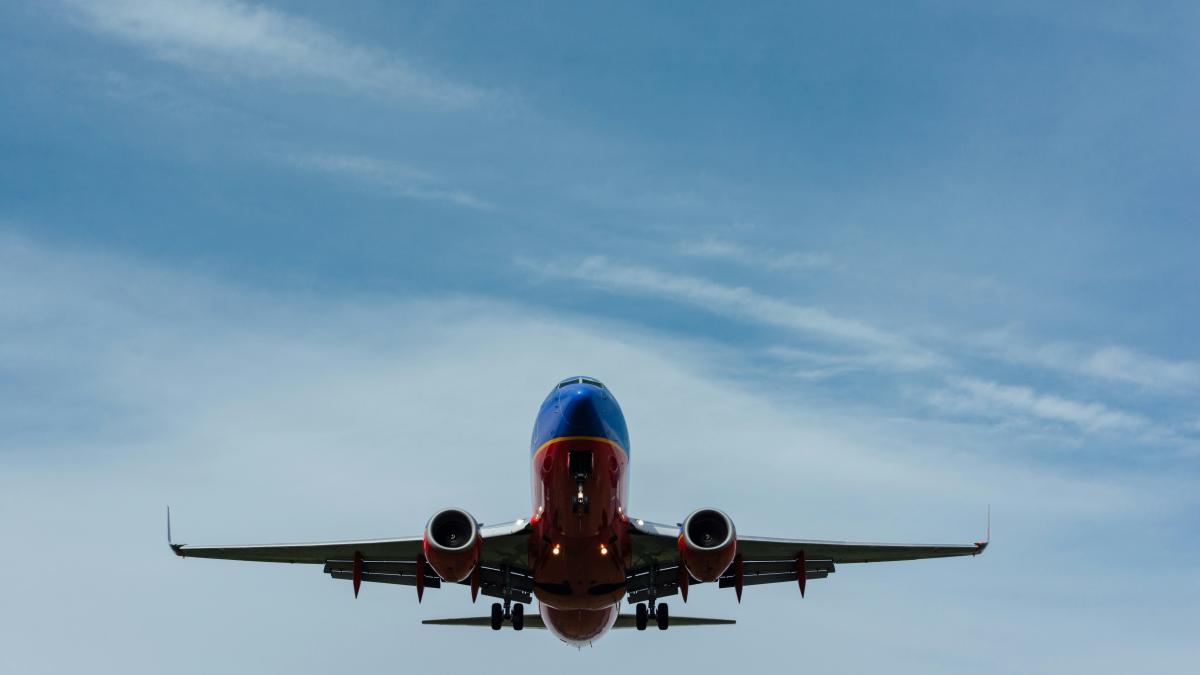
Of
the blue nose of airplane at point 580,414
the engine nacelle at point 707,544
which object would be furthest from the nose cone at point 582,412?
the engine nacelle at point 707,544

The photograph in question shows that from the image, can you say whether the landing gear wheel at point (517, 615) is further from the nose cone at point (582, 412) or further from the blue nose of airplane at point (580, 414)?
the nose cone at point (582, 412)

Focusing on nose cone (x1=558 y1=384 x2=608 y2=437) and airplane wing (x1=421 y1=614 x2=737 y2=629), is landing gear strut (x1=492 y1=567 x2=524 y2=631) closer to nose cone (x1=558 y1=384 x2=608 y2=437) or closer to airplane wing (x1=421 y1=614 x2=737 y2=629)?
airplane wing (x1=421 y1=614 x2=737 y2=629)

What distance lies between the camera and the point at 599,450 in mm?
29281

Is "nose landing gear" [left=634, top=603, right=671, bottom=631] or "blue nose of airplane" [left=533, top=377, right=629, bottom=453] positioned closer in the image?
"blue nose of airplane" [left=533, top=377, right=629, bottom=453]

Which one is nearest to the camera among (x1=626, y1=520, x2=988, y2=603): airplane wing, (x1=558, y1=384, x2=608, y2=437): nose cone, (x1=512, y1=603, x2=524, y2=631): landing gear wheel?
(x1=558, y1=384, x2=608, y2=437): nose cone

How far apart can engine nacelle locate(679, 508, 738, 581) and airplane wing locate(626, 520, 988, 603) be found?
222 centimetres

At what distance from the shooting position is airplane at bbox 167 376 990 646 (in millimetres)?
29547

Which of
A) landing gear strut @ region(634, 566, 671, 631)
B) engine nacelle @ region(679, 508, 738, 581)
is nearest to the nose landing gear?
landing gear strut @ region(634, 566, 671, 631)

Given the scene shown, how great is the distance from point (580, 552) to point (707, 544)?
3.07 m

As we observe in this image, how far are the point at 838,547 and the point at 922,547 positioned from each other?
2.30 metres

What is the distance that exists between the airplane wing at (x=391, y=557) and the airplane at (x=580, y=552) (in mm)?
40

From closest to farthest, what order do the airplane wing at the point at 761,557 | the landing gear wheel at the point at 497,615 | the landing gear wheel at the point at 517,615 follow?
the airplane wing at the point at 761,557
the landing gear wheel at the point at 497,615
the landing gear wheel at the point at 517,615

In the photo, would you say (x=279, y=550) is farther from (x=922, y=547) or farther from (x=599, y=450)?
(x=922, y=547)

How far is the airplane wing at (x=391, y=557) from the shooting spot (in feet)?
110
